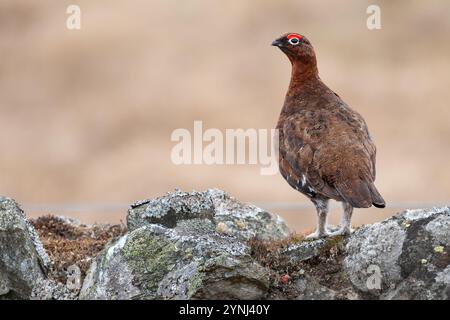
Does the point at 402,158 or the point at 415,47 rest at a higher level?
the point at 415,47

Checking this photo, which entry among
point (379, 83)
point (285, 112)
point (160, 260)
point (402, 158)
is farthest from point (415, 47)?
point (160, 260)

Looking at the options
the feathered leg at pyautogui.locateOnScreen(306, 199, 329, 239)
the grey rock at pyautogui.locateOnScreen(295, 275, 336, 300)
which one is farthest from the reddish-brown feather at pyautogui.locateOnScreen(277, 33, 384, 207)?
the grey rock at pyautogui.locateOnScreen(295, 275, 336, 300)

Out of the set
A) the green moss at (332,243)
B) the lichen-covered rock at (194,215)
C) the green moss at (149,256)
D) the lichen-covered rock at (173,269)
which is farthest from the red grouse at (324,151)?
the green moss at (149,256)

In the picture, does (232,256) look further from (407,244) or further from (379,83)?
(379,83)

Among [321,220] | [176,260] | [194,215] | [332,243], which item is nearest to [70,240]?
[194,215]

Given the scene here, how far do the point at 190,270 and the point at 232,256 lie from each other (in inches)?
12.5

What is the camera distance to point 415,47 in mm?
41781

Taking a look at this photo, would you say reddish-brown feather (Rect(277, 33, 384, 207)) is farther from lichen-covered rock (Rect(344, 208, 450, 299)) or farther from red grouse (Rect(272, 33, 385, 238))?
lichen-covered rock (Rect(344, 208, 450, 299))

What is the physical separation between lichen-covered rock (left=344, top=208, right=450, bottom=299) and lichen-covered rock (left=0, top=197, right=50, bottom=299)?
236 centimetres

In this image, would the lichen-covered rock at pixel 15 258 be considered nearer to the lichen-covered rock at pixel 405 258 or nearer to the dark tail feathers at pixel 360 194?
the lichen-covered rock at pixel 405 258

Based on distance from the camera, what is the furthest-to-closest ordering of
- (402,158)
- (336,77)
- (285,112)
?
(336,77), (402,158), (285,112)

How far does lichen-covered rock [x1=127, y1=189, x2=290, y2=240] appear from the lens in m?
8.95

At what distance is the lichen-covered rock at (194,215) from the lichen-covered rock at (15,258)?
2.93 feet

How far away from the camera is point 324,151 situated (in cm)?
954
